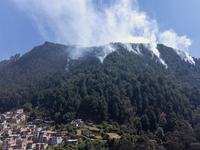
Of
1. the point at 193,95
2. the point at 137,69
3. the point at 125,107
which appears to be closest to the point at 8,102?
the point at 125,107

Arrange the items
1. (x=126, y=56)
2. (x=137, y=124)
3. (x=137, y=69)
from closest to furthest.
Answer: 1. (x=137, y=124)
2. (x=137, y=69)
3. (x=126, y=56)

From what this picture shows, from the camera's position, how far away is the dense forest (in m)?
39.1

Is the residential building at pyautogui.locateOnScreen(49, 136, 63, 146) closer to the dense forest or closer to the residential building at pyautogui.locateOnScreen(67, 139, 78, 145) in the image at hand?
the residential building at pyautogui.locateOnScreen(67, 139, 78, 145)

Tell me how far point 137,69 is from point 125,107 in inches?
1258

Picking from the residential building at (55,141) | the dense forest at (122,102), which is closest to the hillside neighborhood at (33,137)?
the residential building at (55,141)

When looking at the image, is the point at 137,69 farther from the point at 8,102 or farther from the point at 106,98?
the point at 8,102

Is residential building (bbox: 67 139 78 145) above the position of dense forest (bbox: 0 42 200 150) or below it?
below

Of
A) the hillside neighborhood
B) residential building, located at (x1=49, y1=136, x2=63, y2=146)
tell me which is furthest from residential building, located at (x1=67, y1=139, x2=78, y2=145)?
residential building, located at (x1=49, y1=136, x2=63, y2=146)

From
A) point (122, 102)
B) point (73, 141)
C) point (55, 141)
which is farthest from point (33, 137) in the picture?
point (122, 102)

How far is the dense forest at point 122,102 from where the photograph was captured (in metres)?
39.1

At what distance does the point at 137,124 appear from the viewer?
Answer: 46.5m

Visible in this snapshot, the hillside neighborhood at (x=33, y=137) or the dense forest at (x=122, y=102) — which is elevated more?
the dense forest at (x=122, y=102)

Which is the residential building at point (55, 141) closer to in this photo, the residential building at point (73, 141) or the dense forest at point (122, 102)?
the residential building at point (73, 141)

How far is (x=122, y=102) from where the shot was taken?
5247cm
